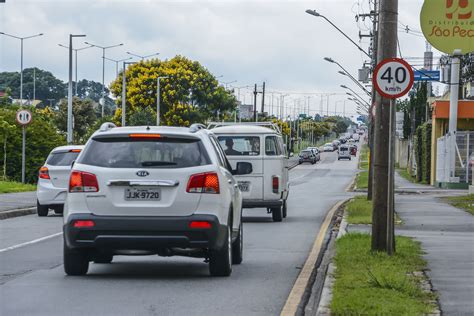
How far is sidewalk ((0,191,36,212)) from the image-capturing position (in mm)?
27105

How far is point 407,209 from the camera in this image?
29.8 meters

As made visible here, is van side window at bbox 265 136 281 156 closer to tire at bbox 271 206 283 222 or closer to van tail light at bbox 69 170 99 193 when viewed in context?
tire at bbox 271 206 283 222

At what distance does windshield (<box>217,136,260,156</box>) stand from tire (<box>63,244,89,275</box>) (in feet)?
37.5

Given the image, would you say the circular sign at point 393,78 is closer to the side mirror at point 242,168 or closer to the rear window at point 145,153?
the side mirror at point 242,168

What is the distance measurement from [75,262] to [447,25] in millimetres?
14288

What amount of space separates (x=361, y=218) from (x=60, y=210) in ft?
24.1

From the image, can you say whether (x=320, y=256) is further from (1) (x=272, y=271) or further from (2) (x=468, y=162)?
(2) (x=468, y=162)

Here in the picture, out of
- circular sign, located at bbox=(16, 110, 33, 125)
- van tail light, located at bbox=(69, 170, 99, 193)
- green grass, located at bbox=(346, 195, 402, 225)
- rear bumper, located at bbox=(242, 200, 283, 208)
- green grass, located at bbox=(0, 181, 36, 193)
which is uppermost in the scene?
circular sign, located at bbox=(16, 110, 33, 125)

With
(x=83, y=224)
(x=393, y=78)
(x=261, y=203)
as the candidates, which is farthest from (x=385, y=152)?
(x=261, y=203)

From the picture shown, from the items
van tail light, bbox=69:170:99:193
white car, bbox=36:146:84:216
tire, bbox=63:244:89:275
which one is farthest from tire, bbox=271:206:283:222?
van tail light, bbox=69:170:99:193

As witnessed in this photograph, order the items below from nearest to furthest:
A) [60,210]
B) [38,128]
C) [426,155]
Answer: [60,210] < [38,128] < [426,155]

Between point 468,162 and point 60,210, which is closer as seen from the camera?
point 60,210


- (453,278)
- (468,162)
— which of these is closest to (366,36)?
(468,162)

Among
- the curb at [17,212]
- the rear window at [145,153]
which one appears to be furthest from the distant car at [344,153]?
the rear window at [145,153]
